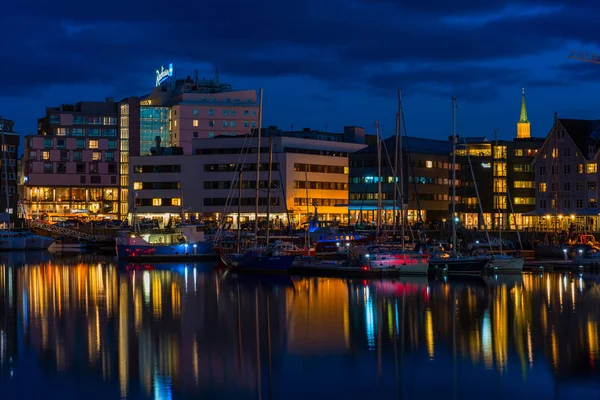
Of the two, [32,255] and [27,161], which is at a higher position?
[27,161]

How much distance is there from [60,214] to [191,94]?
35.3 meters

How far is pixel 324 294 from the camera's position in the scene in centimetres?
6562

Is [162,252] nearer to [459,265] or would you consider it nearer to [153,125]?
[459,265]

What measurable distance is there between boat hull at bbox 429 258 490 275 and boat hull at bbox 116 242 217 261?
28.9 meters

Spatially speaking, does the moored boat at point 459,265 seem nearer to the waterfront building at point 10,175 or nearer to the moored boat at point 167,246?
the moored boat at point 167,246

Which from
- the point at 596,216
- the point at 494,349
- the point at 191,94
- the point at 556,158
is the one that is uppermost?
the point at 191,94

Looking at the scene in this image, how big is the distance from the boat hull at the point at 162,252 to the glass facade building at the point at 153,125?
99.7 meters

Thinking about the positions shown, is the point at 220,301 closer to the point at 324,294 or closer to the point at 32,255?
the point at 324,294

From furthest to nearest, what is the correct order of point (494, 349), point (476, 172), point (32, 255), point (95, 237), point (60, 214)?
point (60, 214) < point (476, 172) < point (95, 237) < point (32, 255) < point (494, 349)

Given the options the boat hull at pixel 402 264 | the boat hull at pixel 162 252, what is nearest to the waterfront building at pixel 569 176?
the boat hull at pixel 402 264

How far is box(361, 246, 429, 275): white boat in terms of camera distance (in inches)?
3002

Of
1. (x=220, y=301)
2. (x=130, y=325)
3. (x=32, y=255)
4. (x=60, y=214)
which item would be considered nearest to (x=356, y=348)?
(x=130, y=325)

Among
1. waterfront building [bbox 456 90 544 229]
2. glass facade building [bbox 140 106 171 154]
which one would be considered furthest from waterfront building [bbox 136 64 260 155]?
waterfront building [bbox 456 90 544 229]

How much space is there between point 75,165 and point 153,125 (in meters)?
18.7
